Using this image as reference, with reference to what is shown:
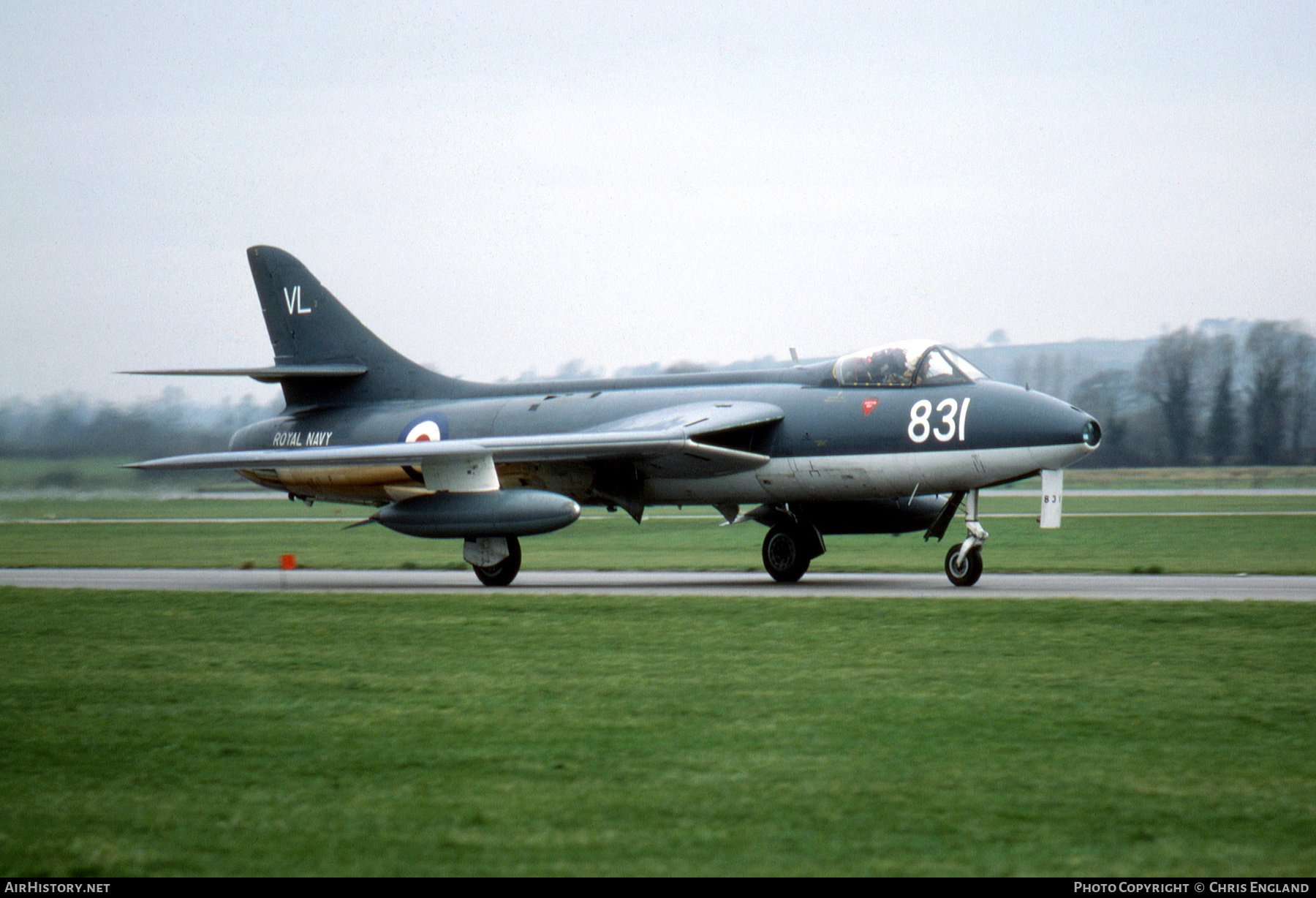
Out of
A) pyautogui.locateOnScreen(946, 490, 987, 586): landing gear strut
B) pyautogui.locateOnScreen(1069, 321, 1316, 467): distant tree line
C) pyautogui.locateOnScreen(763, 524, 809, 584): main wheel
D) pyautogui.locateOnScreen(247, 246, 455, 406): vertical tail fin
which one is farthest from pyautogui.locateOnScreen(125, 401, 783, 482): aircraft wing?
pyautogui.locateOnScreen(1069, 321, 1316, 467): distant tree line

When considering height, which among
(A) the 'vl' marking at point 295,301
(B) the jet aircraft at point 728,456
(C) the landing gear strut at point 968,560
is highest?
(A) the 'vl' marking at point 295,301

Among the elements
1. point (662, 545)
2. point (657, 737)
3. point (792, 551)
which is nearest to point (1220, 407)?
point (662, 545)

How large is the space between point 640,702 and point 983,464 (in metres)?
8.41

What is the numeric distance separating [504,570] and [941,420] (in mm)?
5756

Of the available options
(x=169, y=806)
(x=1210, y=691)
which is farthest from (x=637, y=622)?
(x=169, y=806)

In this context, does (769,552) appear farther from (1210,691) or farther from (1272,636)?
(1210,691)

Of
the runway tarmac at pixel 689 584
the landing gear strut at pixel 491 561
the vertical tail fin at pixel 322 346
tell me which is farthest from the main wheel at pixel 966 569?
the vertical tail fin at pixel 322 346

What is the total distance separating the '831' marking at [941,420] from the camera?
600 inches

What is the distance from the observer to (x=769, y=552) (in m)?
17.3

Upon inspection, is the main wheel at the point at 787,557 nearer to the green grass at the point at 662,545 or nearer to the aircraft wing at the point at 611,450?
the aircraft wing at the point at 611,450

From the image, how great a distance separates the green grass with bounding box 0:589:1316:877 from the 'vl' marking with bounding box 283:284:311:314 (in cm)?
1074

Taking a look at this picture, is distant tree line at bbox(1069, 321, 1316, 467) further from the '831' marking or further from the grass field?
the grass field

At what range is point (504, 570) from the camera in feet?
A: 55.0

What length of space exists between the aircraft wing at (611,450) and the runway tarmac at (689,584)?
1548mm
